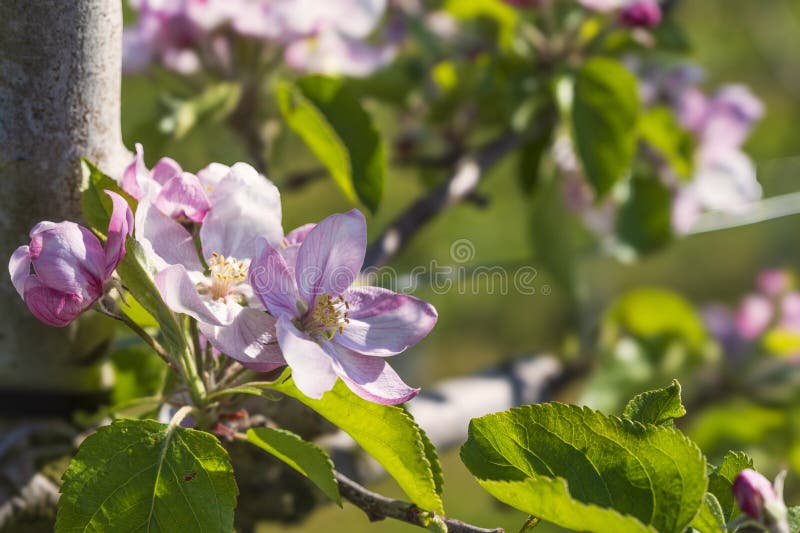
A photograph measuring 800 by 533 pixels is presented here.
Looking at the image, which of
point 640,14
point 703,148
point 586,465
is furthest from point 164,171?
point 703,148

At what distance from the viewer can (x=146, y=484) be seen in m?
0.42

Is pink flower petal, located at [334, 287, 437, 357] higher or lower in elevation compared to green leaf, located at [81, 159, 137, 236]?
lower

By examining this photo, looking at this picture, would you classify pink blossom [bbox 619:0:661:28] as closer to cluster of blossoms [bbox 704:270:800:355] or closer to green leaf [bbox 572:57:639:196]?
green leaf [bbox 572:57:639:196]

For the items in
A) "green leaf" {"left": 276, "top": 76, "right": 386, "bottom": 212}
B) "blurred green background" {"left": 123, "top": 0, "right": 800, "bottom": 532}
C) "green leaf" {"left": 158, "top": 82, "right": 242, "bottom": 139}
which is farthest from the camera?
"blurred green background" {"left": 123, "top": 0, "right": 800, "bottom": 532}

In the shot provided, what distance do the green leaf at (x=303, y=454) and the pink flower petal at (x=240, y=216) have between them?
9 centimetres

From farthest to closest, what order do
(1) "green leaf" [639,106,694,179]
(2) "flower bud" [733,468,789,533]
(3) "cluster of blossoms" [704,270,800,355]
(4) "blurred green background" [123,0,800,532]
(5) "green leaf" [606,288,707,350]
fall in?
(4) "blurred green background" [123,0,800,532] < (3) "cluster of blossoms" [704,270,800,355] < (5) "green leaf" [606,288,707,350] < (1) "green leaf" [639,106,694,179] < (2) "flower bud" [733,468,789,533]

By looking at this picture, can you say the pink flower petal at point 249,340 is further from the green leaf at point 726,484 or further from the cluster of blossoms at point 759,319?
the cluster of blossoms at point 759,319

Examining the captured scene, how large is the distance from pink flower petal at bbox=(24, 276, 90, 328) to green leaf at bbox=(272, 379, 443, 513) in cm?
10

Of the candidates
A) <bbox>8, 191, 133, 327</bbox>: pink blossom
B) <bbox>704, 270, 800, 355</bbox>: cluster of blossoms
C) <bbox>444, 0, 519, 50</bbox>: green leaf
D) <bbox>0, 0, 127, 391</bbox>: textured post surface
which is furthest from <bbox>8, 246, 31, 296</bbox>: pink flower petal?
<bbox>704, 270, 800, 355</bbox>: cluster of blossoms

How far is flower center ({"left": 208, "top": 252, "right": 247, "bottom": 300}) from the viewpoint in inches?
17.4

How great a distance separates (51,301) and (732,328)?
1037 mm

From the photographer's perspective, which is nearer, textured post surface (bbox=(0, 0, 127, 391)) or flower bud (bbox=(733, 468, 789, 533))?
flower bud (bbox=(733, 468, 789, 533))

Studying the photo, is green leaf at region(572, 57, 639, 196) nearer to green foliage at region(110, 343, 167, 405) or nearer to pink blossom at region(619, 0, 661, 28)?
pink blossom at region(619, 0, 661, 28)

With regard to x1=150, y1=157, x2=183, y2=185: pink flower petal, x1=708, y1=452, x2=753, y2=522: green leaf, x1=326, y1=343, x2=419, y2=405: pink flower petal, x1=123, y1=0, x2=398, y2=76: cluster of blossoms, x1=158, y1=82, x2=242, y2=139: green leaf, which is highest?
x1=123, y1=0, x2=398, y2=76: cluster of blossoms
